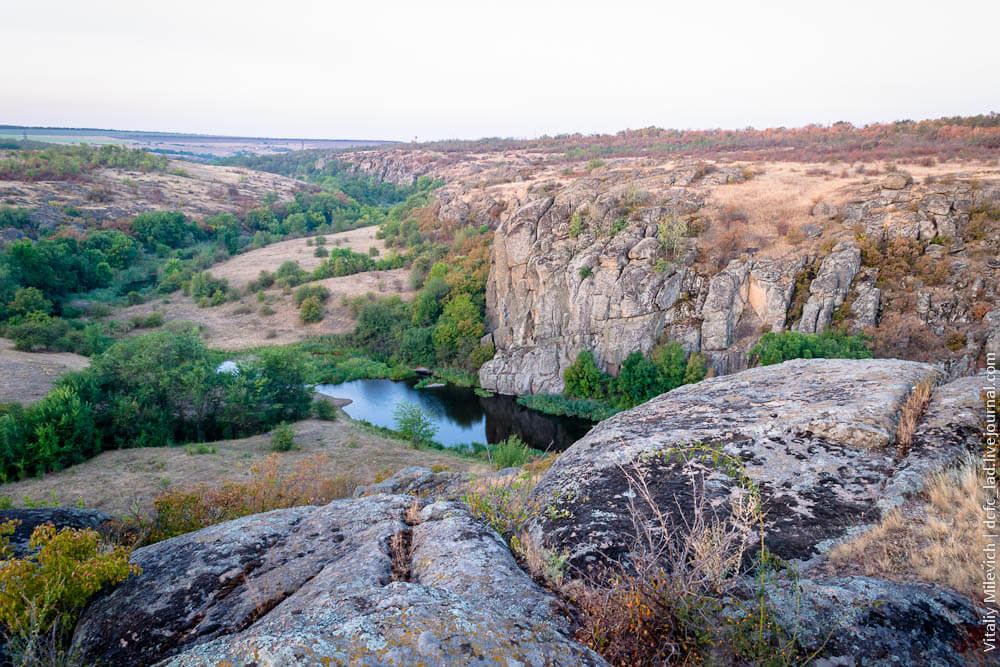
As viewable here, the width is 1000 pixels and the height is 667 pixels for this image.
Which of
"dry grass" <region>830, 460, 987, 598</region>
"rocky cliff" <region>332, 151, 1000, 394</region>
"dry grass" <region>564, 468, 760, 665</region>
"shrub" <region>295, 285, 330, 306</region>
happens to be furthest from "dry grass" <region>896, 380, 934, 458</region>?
"shrub" <region>295, 285, 330, 306</region>

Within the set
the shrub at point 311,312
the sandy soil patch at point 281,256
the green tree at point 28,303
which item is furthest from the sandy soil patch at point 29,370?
the sandy soil patch at point 281,256

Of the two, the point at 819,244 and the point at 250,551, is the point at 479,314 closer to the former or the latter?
the point at 819,244

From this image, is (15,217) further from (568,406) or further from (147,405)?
(568,406)

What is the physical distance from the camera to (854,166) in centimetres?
3556

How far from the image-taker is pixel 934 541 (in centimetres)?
370

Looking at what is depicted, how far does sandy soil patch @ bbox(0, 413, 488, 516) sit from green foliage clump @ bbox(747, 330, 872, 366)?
Result: 15.3 metres

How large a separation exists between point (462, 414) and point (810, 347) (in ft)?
63.5

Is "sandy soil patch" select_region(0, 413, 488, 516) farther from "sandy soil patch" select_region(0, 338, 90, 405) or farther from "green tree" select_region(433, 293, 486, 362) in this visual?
"green tree" select_region(433, 293, 486, 362)

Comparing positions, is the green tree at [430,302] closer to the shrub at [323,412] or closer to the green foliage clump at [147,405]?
the shrub at [323,412]

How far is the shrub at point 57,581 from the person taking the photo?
3523 millimetres

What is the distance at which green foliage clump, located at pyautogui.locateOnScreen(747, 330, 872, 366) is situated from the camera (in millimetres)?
21922

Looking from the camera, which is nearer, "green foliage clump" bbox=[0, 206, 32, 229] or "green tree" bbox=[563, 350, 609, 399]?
"green tree" bbox=[563, 350, 609, 399]

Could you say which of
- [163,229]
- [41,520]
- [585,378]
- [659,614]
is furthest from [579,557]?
[163,229]

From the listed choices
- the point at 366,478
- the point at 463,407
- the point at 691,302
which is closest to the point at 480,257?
the point at 463,407
